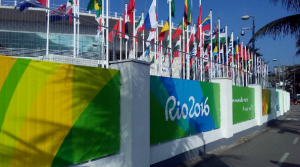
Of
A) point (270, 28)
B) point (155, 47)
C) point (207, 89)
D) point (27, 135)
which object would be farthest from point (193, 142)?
point (270, 28)

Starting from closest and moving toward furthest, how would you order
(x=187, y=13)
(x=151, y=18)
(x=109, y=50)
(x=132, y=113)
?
(x=132, y=113)
(x=109, y=50)
(x=151, y=18)
(x=187, y=13)

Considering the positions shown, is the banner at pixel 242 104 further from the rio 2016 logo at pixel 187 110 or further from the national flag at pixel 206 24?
the national flag at pixel 206 24

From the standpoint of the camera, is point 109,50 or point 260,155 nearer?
point 109,50

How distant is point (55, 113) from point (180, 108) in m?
4.57

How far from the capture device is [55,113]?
4824 mm

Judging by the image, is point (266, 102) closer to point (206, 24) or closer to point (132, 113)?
point (206, 24)

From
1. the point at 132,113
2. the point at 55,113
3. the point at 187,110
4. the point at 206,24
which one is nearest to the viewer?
the point at 55,113

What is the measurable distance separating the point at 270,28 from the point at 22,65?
13416 millimetres

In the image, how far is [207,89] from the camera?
35.3 feet

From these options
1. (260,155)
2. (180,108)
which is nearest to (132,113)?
(180,108)

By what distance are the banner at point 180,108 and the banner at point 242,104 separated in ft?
7.43

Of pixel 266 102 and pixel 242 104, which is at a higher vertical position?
pixel 242 104

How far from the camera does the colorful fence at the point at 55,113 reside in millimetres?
4172

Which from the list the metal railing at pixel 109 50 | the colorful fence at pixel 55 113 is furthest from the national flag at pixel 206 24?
the colorful fence at pixel 55 113
